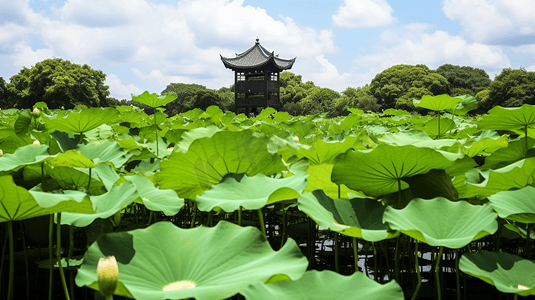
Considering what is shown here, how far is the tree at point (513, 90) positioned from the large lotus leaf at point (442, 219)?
82.6 ft

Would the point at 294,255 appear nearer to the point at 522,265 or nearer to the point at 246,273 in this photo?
the point at 246,273

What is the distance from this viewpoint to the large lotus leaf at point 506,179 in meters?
0.99

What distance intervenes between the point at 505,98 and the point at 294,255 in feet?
88.3

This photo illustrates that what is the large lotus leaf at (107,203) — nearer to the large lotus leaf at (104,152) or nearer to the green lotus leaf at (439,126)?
the large lotus leaf at (104,152)

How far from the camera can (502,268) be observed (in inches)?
32.6

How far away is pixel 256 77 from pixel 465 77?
904 inches

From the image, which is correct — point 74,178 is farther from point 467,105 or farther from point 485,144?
point 467,105

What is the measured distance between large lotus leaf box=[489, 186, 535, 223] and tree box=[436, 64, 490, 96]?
37876 mm

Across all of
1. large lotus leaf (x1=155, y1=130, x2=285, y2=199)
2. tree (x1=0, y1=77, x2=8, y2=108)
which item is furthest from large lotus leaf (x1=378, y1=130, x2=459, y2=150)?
tree (x1=0, y1=77, x2=8, y2=108)

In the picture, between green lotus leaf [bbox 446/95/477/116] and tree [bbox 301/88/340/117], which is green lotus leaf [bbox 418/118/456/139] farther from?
tree [bbox 301/88/340/117]

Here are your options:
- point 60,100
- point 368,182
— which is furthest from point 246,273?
point 60,100

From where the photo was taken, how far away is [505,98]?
2270 cm

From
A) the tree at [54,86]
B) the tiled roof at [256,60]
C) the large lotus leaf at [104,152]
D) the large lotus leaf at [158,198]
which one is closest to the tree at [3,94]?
the tree at [54,86]

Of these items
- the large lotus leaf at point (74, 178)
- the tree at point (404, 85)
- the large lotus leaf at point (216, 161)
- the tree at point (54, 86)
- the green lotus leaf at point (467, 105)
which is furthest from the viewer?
the tree at point (404, 85)
